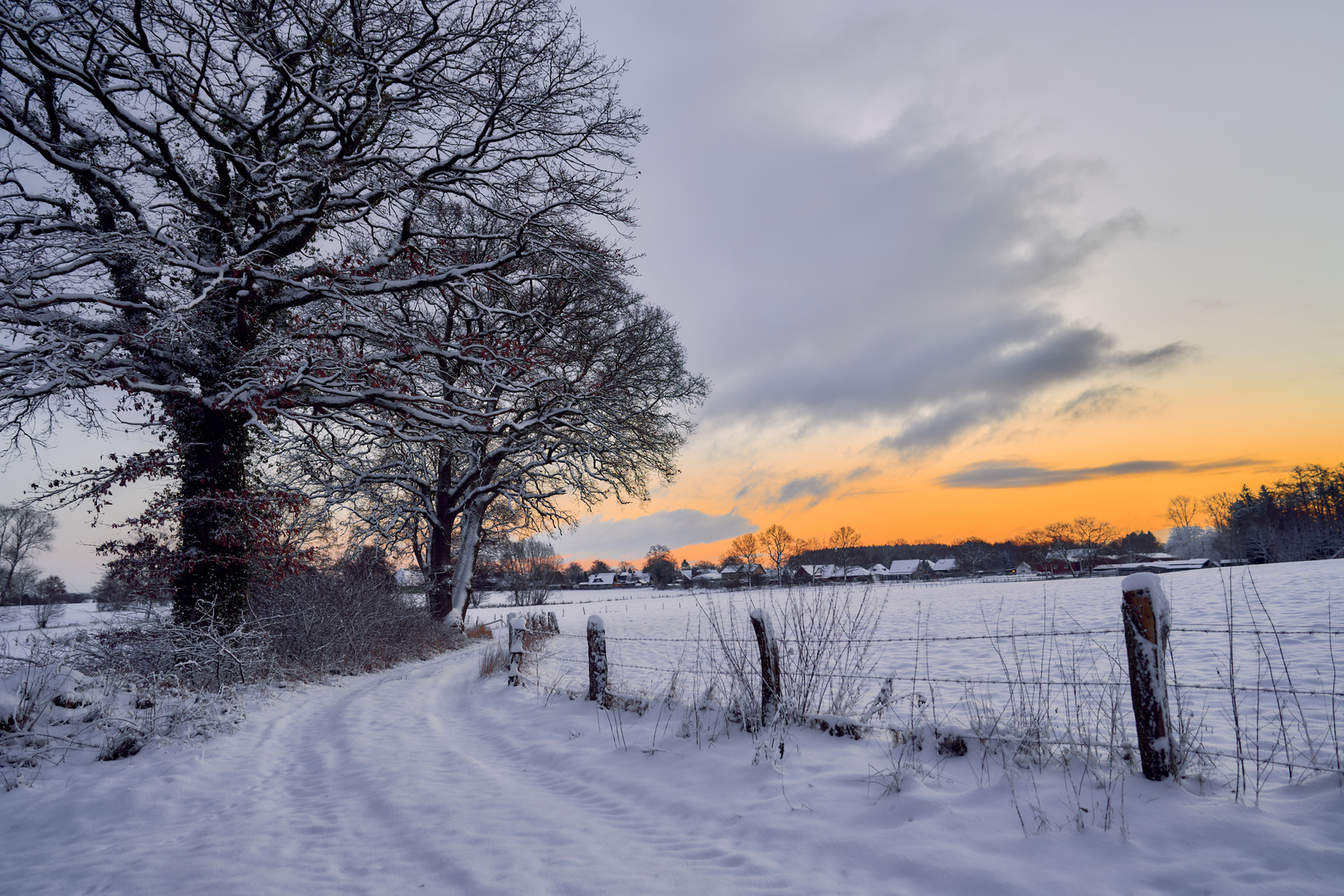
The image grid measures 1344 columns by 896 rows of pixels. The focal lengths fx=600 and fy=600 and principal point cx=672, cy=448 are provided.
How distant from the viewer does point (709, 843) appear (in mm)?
3533

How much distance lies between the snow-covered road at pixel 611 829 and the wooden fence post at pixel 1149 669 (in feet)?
0.67

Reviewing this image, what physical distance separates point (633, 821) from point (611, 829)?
178 millimetres

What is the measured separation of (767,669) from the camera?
5.39m

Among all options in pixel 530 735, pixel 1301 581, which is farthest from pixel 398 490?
pixel 1301 581

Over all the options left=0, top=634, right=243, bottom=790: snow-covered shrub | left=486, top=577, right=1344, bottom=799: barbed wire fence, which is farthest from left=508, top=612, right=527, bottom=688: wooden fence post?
left=0, top=634, right=243, bottom=790: snow-covered shrub

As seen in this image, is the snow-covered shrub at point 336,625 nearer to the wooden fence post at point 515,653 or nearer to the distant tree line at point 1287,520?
the wooden fence post at point 515,653

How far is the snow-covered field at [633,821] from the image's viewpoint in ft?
9.77

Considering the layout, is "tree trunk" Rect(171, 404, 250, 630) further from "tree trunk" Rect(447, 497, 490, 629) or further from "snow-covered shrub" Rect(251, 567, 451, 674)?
"tree trunk" Rect(447, 497, 490, 629)

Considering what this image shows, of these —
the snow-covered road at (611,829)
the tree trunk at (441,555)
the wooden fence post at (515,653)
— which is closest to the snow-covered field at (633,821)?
the snow-covered road at (611,829)

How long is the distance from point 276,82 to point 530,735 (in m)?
10.8

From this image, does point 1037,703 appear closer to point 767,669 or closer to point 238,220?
point 767,669

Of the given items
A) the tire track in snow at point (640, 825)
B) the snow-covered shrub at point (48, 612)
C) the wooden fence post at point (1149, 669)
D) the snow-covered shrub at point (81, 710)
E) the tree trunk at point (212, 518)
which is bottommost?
the snow-covered shrub at point (48, 612)

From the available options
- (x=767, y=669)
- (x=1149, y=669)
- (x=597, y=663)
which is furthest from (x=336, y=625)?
(x=1149, y=669)

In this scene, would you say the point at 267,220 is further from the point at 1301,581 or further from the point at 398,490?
the point at 1301,581
